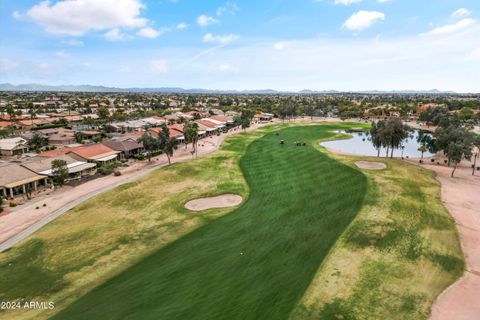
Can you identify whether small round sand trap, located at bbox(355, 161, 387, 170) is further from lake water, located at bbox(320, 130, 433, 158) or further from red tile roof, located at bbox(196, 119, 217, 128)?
red tile roof, located at bbox(196, 119, 217, 128)

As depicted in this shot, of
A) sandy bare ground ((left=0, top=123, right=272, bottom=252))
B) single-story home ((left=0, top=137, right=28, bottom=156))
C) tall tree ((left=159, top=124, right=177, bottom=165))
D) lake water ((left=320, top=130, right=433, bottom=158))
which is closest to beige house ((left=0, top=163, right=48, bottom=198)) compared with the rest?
sandy bare ground ((left=0, top=123, right=272, bottom=252))

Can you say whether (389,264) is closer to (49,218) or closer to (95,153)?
(49,218)

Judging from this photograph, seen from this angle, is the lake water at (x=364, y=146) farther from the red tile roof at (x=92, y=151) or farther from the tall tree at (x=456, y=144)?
the red tile roof at (x=92, y=151)

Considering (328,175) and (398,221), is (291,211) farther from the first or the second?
(328,175)

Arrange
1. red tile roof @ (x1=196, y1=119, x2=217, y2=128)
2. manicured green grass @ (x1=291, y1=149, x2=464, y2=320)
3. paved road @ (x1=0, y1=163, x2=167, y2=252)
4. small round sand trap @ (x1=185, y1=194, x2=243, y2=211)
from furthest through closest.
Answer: red tile roof @ (x1=196, y1=119, x2=217, y2=128) < small round sand trap @ (x1=185, y1=194, x2=243, y2=211) < paved road @ (x1=0, y1=163, x2=167, y2=252) < manicured green grass @ (x1=291, y1=149, x2=464, y2=320)

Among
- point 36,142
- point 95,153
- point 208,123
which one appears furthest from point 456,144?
point 36,142

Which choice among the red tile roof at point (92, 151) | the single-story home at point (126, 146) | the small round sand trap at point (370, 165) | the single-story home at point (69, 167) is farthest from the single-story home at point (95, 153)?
the small round sand trap at point (370, 165)
